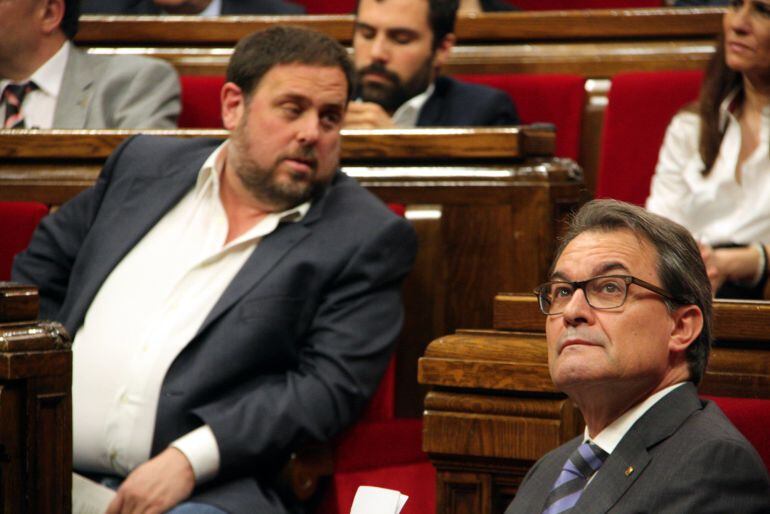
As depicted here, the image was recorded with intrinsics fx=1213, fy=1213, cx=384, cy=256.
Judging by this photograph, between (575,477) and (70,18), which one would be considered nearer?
(575,477)

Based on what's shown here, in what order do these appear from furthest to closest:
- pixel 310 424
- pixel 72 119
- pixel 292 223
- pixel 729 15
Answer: pixel 72 119
pixel 729 15
pixel 292 223
pixel 310 424

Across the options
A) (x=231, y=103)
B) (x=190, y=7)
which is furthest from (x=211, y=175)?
(x=190, y=7)

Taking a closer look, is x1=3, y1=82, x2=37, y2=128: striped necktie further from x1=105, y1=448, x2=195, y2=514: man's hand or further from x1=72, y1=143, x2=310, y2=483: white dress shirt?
x1=105, y1=448, x2=195, y2=514: man's hand

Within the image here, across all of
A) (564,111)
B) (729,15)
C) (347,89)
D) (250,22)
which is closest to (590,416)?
(347,89)

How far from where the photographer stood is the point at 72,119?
1390 millimetres

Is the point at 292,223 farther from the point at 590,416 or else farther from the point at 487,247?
the point at 590,416

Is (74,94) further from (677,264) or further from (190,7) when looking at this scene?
(677,264)

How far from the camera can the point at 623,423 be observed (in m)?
0.69

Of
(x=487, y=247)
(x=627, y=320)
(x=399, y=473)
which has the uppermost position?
(x=627, y=320)

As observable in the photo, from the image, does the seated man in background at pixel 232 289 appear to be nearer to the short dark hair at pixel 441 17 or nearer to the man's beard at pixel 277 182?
the man's beard at pixel 277 182

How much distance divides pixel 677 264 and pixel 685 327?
0.04 m

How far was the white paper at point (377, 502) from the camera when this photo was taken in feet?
2.02

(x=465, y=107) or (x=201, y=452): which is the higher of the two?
(x=465, y=107)

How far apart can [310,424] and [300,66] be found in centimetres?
35
